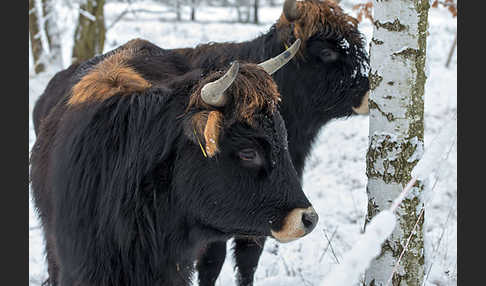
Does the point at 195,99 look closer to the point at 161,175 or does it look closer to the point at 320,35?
the point at 161,175

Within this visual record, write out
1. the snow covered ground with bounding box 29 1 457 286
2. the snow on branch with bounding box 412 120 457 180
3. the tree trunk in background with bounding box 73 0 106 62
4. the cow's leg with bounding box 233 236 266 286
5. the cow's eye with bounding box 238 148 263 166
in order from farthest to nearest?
the tree trunk in background with bounding box 73 0 106 62 < the snow covered ground with bounding box 29 1 457 286 < the cow's leg with bounding box 233 236 266 286 < the cow's eye with bounding box 238 148 263 166 < the snow on branch with bounding box 412 120 457 180

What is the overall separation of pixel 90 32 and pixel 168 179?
9296mm

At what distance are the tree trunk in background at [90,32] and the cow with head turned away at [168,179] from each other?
28.8ft

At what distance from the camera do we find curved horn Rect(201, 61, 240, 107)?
253 cm

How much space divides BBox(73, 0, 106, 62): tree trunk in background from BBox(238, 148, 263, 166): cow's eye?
9.26 meters

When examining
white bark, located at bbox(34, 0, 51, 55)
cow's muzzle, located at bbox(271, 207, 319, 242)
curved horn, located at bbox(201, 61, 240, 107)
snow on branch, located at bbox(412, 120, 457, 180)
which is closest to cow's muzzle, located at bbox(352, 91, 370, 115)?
cow's muzzle, located at bbox(271, 207, 319, 242)

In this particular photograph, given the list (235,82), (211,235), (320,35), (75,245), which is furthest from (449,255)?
(75,245)

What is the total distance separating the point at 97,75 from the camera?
3379 millimetres

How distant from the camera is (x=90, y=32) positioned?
1116cm

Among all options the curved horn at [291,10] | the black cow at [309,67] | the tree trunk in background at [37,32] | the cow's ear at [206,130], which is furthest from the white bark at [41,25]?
the cow's ear at [206,130]

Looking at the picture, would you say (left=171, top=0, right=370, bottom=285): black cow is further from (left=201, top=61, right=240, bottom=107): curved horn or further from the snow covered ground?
(left=201, top=61, right=240, bottom=107): curved horn

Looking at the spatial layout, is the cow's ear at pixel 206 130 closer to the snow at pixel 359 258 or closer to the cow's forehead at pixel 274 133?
the cow's forehead at pixel 274 133

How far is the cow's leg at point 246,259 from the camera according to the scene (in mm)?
4707

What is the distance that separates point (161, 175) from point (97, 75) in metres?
1.02
